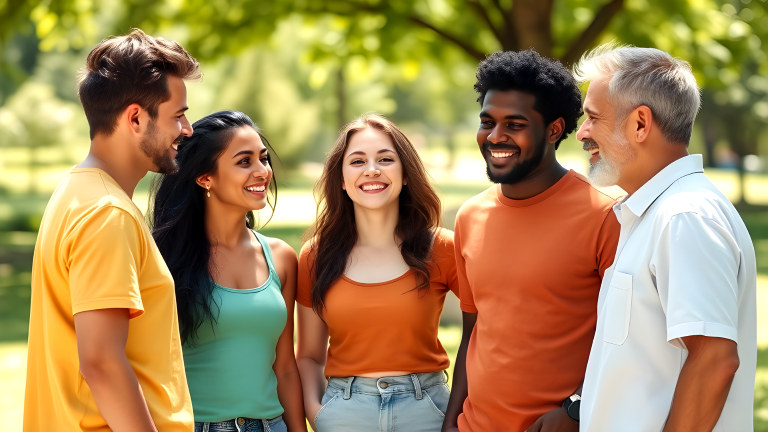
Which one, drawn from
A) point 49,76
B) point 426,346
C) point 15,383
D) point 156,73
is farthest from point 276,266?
point 49,76

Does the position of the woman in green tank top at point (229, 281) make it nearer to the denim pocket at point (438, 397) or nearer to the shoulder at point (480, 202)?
the denim pocket at point (438, 397)

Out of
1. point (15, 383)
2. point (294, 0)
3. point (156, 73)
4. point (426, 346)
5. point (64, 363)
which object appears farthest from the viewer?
point (294, 0)

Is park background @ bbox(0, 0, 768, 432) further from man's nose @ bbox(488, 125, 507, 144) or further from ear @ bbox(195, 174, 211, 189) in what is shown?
ear @ bbox(195, 174, 211, 189)

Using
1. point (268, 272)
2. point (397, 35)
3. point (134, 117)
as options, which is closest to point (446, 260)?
point (268, 272)

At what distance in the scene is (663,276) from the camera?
236 centimetres

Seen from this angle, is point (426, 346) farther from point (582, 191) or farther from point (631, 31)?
point (631, 31)

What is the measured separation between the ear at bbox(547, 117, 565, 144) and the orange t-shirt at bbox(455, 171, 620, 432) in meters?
0.18

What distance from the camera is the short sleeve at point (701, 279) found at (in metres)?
2.21

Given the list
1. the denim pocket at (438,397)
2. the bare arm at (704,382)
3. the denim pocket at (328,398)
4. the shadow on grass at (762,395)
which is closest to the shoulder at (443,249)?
the denim pocket at (438,397)

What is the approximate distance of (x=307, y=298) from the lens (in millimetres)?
3844

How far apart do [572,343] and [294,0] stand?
7915 mm

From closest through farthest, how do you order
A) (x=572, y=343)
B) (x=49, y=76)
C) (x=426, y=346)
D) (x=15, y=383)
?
(x=572, y=343) → (x=426, y=346) → (x=15, y=383) → (x=49, y=76)

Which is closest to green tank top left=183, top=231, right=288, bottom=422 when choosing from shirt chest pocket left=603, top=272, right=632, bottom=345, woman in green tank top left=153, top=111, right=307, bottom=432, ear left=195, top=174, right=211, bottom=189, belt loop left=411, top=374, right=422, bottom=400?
woman in green tank top left=153, top=111, right=307, bottom=432

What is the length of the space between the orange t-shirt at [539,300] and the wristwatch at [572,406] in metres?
0.04
